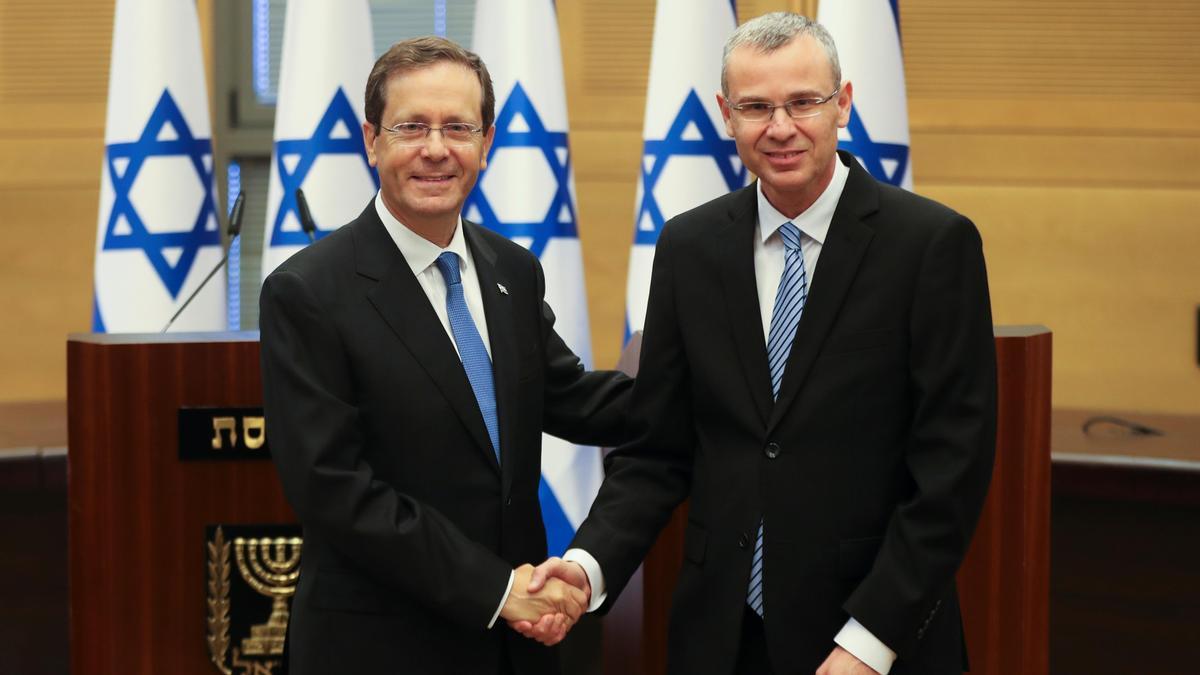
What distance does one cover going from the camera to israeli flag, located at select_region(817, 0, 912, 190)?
9.78ft

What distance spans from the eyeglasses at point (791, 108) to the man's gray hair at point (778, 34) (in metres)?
0.04

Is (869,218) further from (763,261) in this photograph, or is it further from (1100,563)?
(1100,563)

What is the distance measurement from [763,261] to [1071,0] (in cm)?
354

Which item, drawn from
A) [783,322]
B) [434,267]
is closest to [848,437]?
[783,322]

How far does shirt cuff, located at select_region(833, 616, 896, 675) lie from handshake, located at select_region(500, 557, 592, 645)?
365 millimetres

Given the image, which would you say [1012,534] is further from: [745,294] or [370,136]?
[370,136]

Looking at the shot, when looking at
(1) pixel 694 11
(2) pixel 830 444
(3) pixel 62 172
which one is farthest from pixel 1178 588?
(3) pixel 62 172

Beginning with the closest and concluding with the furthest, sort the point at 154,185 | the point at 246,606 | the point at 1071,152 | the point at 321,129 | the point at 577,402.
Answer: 1. the point at 577,402
2. the point at 246,606
3. the point at 321,129
4. the point at 154,185
5. the point at 1071,152

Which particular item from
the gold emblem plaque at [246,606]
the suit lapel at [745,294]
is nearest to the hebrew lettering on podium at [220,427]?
the gold emblem plaque at [246,606]

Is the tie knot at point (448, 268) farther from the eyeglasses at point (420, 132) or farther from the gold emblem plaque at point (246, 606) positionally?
the gold emblem plaque at point (246, 606)

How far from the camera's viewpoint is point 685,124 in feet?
10.3

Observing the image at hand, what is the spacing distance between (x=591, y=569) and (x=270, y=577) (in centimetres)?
74

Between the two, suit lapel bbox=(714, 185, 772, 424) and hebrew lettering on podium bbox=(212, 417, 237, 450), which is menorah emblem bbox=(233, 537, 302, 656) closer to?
hebrew lettering on podium bbox=(212, 417, 237, 450)

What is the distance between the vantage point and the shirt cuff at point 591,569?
1.68 meters
